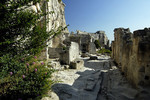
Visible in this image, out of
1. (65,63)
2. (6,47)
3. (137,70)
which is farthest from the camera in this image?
(65,63)

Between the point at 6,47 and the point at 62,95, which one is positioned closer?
the point at 6,47

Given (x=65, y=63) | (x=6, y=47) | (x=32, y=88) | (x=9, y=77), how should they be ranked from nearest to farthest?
(x=32, y=88) < (x=6, y=47) < (x=9, y=77) < (x=65, y=63)

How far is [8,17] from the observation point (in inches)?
103

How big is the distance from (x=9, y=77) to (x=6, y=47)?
3.52 feet

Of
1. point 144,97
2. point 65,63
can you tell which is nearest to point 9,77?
point 144,97

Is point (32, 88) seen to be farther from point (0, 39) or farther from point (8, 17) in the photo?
point (8, 17)

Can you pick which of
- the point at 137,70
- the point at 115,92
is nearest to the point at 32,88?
the point at 115,92

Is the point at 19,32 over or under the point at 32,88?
over

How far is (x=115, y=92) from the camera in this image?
3.48 metres

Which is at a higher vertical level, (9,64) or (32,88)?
(9,64)

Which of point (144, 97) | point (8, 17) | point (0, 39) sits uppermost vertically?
point (8, 17)

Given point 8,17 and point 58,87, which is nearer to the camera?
point 8,17

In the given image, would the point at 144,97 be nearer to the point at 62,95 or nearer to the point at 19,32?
the point at 62,95

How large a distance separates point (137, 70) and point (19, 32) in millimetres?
4211
